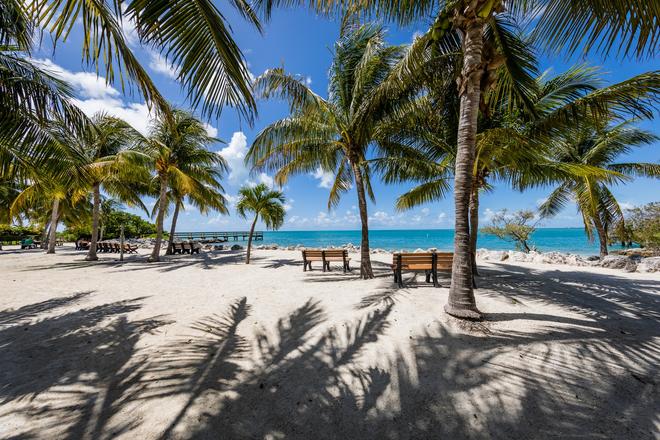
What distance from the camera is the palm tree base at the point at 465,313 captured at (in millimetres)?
3998

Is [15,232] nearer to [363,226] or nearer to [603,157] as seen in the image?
[363,226]

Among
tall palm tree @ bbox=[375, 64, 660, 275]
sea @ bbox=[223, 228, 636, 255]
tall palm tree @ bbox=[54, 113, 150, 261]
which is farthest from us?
sea @ bbox=[223, 228, 636, 255]

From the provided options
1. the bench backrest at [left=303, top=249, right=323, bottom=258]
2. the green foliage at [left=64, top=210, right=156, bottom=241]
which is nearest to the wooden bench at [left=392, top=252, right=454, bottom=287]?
the bench backrest at [left=303, top=249, right=323, bottom=258]

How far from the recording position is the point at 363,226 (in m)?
8.27

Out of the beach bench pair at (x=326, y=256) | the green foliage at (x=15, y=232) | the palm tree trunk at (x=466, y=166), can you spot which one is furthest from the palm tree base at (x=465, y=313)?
the green foliage at (x=15, y=232)

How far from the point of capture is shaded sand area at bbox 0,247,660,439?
208 centimetres

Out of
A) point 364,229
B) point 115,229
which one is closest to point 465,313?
point 364,229

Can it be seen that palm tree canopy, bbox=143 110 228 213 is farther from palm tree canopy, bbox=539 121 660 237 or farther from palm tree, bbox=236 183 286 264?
palm tree canopy, bbox=539 121 660 237

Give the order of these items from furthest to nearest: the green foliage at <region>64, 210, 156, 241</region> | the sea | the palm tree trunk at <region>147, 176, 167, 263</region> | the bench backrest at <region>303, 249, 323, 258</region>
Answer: the sea → the green foliage at <region>64, 210, 156, 241</region> → the palm tree trunk at <region>147, 176, 167, 263</region> → the bench backrest at <region>303, 249, 323, 258</region>

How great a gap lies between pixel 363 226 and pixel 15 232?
156ft

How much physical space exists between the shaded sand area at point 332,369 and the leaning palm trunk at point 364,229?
2431 mm

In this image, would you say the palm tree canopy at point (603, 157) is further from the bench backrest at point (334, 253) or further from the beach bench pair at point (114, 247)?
the beach bench pair at point (114, 247)

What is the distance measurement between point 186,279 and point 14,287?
14.2 feet

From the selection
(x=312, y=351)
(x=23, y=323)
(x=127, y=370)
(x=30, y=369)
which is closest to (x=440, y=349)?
(x=312, y=351)
